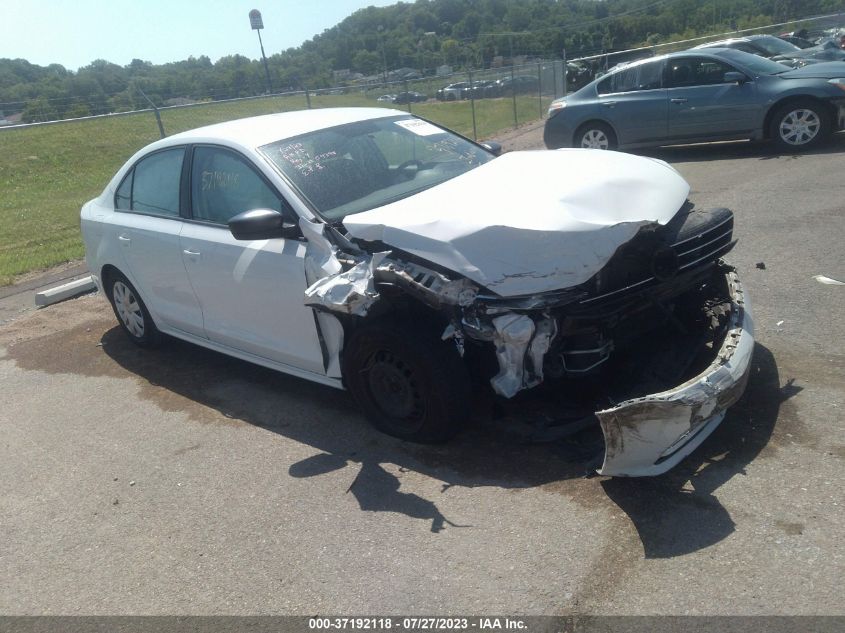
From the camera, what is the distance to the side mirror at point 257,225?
13.9 ft

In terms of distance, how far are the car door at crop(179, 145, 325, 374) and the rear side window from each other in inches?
9.3

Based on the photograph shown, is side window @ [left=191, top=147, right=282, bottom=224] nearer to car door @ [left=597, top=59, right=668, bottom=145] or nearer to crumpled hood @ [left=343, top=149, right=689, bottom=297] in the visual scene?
crumpled hood @ [left=343, top=149, right=689, bottom=297]

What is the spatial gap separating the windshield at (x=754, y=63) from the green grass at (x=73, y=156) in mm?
7900

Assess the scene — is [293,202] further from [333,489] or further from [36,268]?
[36,268]

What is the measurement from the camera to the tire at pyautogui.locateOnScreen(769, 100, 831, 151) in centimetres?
1094

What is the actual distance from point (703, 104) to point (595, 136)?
1.86 metres

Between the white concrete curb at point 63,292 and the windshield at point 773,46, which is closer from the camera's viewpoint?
the white concrete curb at point 63,292

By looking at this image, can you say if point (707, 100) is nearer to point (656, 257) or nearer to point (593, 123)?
point (593, 123)

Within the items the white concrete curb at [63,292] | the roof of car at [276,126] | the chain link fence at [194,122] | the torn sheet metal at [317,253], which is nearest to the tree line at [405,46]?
the chain link fence at [194,122]

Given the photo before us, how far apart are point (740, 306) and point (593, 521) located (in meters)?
1.54

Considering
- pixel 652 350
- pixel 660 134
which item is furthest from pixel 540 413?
pixel 660 134

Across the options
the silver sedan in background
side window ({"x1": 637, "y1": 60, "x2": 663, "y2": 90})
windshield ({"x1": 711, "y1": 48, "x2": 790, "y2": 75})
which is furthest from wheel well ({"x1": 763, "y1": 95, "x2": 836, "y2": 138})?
side window ({"x1": 637, "y1": 60, "x2": 663, "y2": 90})

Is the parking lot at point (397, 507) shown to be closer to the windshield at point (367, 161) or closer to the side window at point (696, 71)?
the windshield at point (367, 161)

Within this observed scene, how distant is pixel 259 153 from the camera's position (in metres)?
4.81
